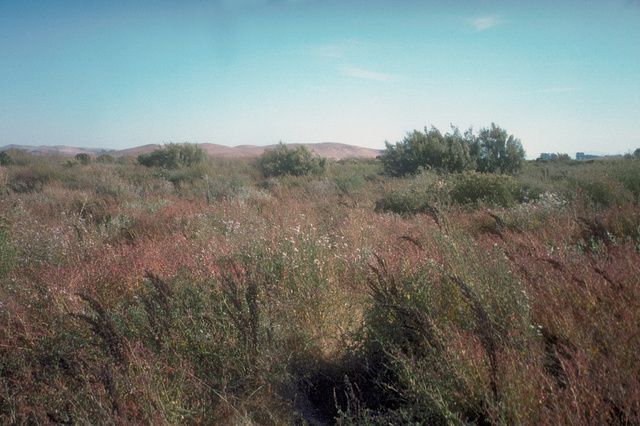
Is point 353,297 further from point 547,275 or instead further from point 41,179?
point 41,179

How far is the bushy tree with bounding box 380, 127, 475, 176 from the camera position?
684 inches

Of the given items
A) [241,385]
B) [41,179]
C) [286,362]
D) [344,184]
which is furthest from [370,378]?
[41,179]

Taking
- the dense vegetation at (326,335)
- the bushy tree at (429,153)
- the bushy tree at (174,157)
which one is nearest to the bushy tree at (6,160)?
the bushy tree at (174,157)

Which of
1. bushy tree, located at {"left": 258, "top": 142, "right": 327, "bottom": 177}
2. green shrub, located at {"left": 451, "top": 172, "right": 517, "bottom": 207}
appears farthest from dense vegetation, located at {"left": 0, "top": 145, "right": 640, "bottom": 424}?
bushy tree, located at {"left": 258, "top": 142, "right": 327, "bottom": 177}

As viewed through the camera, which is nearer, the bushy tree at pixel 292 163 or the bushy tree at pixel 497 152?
the bushy tree at pixel 497 152

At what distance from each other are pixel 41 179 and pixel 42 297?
18097 mm

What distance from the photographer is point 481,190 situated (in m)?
10.2

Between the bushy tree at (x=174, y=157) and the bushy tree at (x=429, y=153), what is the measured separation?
12167mm

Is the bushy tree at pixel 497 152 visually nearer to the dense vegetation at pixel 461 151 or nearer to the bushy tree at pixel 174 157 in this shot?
the dense vegetation at pixel 461 151

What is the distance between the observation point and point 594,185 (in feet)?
30.8

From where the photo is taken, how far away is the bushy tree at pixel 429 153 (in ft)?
57.0

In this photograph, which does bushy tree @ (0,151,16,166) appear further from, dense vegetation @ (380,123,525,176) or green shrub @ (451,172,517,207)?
green shrub @ (451,172,517,207)

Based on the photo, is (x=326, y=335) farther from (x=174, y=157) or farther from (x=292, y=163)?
(x=174, y=157)

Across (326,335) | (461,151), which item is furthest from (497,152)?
(326,335)
